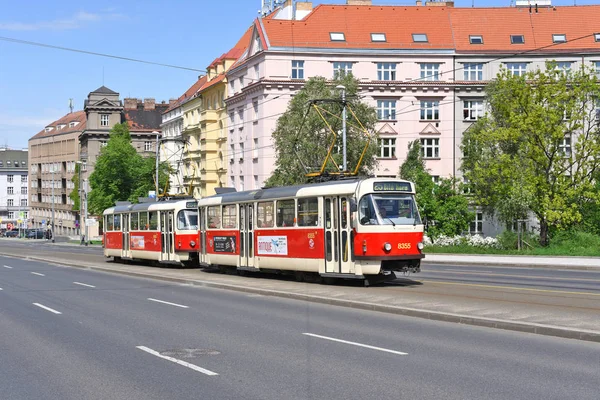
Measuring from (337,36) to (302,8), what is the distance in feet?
25.2

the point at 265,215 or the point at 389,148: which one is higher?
the point at 389,148

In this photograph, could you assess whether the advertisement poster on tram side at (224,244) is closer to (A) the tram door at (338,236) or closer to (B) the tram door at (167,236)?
(B) the tram door at (167,236)

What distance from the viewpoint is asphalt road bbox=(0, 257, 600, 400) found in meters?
8.74

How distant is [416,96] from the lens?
6494 centimetres

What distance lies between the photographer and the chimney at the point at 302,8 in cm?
7112

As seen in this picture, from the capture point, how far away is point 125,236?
135 feet

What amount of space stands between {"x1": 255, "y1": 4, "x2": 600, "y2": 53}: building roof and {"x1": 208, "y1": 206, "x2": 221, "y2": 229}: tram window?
34.6 metres

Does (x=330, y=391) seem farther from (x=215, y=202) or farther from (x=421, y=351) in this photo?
(x=215, y=202)

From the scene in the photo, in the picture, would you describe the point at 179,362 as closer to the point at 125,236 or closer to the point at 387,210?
the point at 387,210

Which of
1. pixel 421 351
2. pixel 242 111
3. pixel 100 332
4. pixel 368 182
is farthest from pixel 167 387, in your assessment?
pixel 242 111

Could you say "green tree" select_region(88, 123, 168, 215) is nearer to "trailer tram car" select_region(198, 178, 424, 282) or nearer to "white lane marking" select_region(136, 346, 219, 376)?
"trailer tram car" select_region(198, 178, 424, 282)

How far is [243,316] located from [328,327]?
8.06 ft

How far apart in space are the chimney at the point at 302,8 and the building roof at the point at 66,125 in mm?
65145

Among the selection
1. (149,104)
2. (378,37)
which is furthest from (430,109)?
(149,104)
